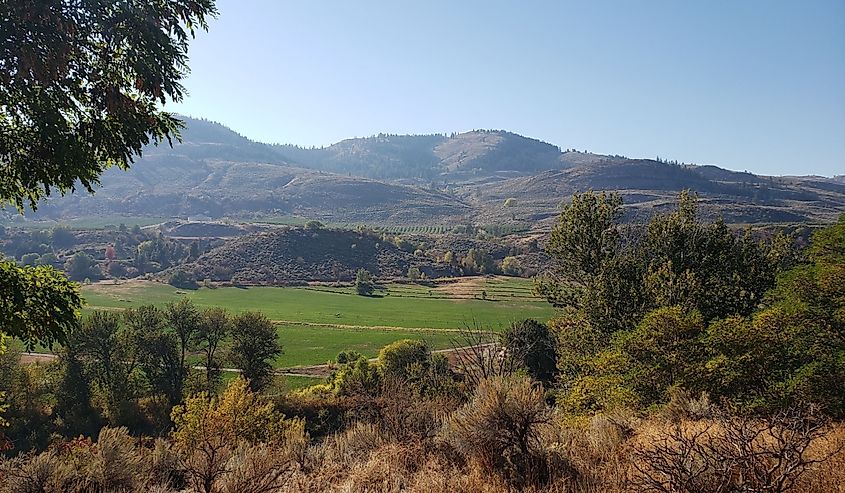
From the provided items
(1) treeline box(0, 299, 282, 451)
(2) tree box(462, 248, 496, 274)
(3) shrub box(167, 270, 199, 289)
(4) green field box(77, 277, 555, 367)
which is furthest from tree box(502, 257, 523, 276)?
(1) treeline box(0, 299, 282, 451)

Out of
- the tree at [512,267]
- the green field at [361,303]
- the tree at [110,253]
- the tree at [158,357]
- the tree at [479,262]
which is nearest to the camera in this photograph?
the tree at [158,357]

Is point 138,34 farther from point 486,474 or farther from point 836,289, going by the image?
point 836,289

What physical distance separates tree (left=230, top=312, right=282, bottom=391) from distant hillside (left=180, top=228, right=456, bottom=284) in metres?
58.4

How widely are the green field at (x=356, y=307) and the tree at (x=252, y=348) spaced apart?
929cm

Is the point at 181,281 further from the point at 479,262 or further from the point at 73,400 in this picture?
the point at 73,400

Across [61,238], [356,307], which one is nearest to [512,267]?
[356,307]

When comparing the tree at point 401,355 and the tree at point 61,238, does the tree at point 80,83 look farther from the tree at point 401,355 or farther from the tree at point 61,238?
the tree at point 61,238

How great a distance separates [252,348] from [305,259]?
6848 cm

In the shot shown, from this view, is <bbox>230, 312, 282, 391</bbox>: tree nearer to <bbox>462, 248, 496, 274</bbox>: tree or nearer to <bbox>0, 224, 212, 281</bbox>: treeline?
<bbox>462, 248, 496, 274</bbox>: tree

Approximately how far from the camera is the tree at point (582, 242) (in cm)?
2241

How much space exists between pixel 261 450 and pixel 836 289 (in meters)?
13.2

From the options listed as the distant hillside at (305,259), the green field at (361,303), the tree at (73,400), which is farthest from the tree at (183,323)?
the distant hillside at (305,259)

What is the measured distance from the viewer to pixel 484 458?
22.4 feet

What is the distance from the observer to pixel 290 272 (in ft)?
325
